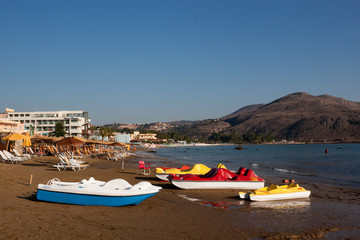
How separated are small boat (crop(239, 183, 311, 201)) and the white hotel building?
7969 cm

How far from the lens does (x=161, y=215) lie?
10781 mm

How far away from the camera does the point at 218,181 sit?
664 inches

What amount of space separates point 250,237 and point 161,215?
3205 mm

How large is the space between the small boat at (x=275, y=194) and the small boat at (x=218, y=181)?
94.0 inches

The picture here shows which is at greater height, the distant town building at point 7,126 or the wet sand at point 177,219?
the distant town building at point 7,126

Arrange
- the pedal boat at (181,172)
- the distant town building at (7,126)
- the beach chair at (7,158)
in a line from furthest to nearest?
the distant town building at (7,126)
the beach chair at (7,158)
the pedal boat at (181,172)

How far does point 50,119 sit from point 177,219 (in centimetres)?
9056

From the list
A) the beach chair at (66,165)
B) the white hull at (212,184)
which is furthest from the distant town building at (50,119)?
the white hull at (212,184)

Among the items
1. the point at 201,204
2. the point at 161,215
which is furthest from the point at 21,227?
the point at 201,204

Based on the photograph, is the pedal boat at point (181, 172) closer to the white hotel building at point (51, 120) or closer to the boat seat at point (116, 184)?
the boat seat at point (116, 184)

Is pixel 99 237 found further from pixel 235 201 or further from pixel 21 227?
pixel 235 201

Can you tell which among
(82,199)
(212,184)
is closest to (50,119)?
(212,184)

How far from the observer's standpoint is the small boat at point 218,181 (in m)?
16.7

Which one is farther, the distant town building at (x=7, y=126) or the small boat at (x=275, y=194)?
the distant town building at (x=7, y=126)
